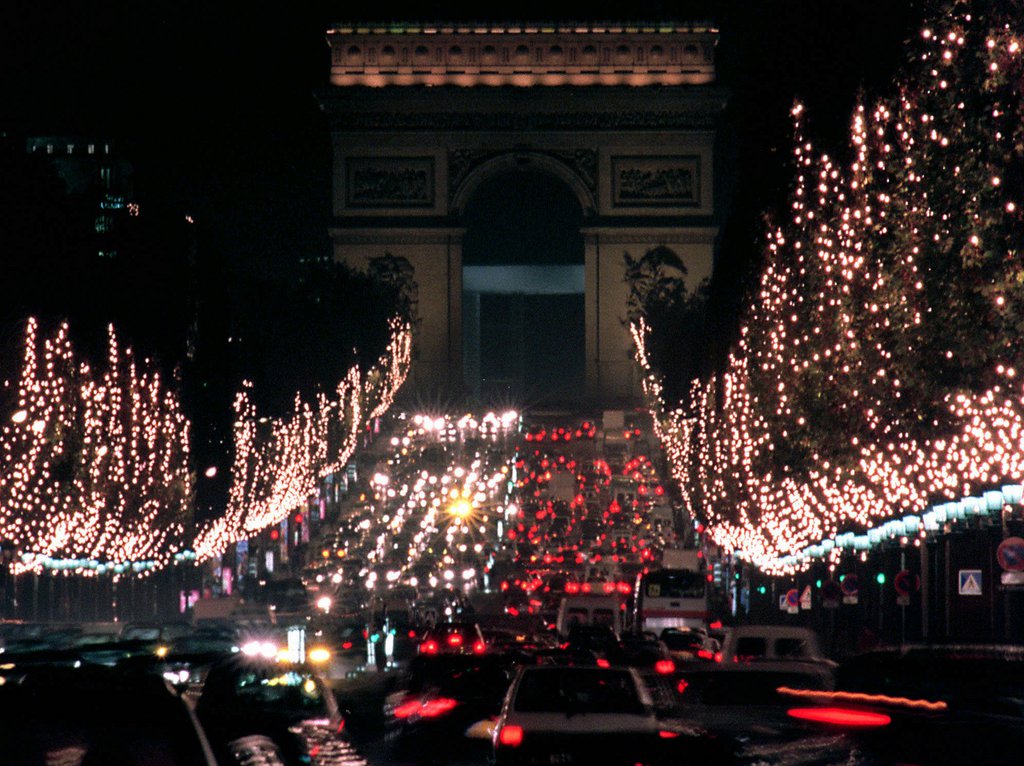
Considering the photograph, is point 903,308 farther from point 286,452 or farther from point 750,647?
point 286,452

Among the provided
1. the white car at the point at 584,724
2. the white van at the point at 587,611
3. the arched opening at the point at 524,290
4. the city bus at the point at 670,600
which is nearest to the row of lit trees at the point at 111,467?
the white van at the point at 587,611

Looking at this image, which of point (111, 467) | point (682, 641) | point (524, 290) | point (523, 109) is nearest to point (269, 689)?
point (682, 641)

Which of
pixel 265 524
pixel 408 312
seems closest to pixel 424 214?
pixel 408 312

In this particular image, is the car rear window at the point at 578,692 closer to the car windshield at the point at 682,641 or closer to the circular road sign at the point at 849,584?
the circular road sign at the point at 849,584

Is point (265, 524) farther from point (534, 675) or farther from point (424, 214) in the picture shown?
point (534, 675)

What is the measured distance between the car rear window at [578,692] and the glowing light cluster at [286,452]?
53074mm

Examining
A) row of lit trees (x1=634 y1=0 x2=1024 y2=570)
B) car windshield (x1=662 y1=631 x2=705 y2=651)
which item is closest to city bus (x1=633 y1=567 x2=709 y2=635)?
row of lit trees (x1=634 y1=0 x2=1024 y2=570)

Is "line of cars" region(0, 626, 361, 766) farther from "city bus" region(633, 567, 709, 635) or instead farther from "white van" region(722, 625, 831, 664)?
"city bus" region(633, 567, 709, 635)

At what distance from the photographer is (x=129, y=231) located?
66.9 m

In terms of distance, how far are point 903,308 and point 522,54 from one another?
365 feet

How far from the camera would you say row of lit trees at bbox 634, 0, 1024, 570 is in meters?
25.8

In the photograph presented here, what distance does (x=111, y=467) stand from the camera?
59.2m

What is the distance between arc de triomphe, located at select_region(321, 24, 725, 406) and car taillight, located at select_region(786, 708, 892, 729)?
113340 mm

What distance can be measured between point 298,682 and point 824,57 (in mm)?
30433
